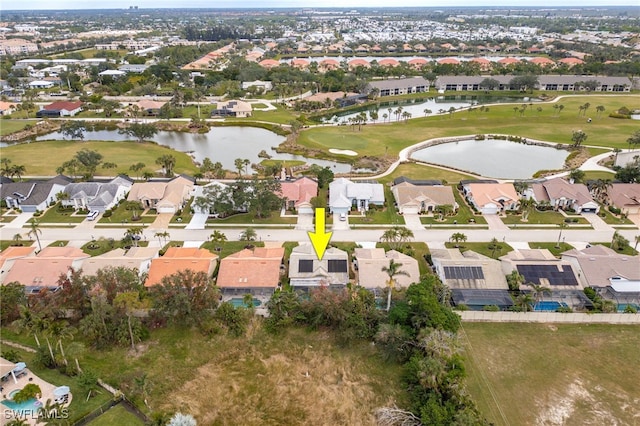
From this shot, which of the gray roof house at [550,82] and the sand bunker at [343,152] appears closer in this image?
the sand bunker at [343,152]

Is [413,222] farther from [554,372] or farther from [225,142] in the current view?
[225,142]

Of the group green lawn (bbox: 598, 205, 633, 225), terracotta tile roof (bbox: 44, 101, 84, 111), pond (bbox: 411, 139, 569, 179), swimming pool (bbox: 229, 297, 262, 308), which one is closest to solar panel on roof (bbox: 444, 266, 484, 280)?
swimming pool (bbox: 229, 297, 262, 308)

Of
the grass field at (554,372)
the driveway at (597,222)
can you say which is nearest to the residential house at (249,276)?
the grass field at (554,372)

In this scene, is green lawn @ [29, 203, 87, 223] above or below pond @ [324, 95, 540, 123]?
below

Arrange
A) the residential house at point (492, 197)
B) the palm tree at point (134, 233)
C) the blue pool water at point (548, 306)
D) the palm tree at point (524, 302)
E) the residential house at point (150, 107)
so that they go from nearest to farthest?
1. the palm tree at point (524, 302)
2. the blue pool water at point (548, 306)
3. the palm tree at point (134, 233)
4. the residential house at point (492, 197)
5. the residential house at point (150, 107)

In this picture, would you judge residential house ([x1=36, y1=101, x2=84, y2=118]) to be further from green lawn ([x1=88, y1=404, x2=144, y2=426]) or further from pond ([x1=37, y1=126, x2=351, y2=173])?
green lawn ([x1=88, y1=404, x2=144, y2=426])

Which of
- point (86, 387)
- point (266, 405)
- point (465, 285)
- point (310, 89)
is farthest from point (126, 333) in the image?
point (310, 89)

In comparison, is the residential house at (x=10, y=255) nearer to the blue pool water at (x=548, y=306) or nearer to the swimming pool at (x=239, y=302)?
the swimming pool at (x=239, y=302)
